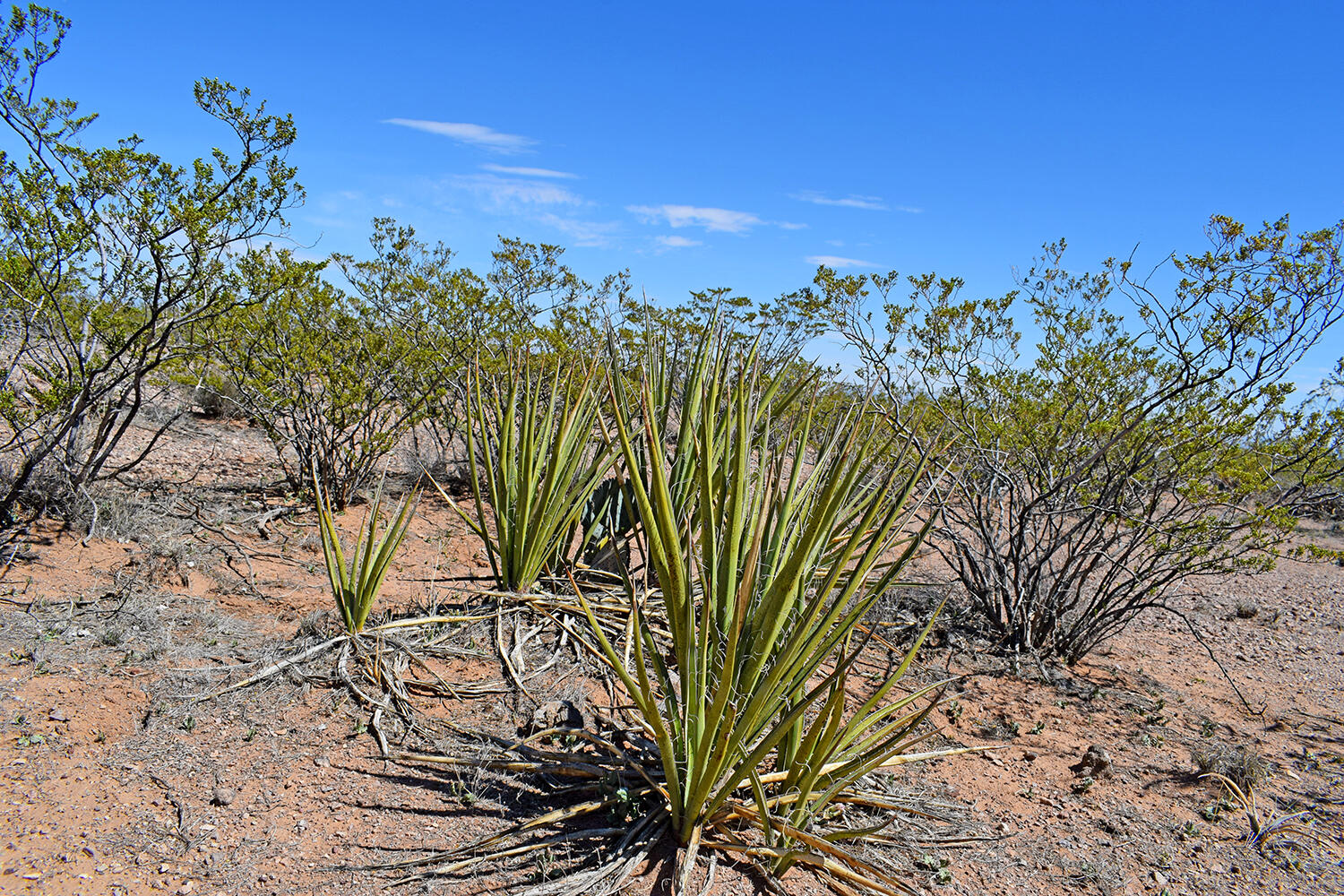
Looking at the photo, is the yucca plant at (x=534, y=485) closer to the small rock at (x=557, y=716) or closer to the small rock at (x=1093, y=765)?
the small rock at (x=557, y=716)

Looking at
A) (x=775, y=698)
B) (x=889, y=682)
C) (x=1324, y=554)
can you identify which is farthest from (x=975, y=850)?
(x=1324, y=554)

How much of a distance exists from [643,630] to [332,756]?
1.24 m

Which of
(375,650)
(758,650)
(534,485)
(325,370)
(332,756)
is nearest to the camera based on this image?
(758,650)

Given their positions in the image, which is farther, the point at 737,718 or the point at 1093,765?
the point at 1093,765

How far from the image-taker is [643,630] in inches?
110

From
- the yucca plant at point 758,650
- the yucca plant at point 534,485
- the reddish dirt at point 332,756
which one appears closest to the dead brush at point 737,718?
the yucca plant at point 758,650

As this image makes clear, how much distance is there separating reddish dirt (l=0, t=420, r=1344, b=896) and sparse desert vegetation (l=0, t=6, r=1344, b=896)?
2 centimetres

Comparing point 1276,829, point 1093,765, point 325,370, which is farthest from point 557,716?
point 325,370

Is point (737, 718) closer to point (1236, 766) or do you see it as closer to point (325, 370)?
point (1236, 766)

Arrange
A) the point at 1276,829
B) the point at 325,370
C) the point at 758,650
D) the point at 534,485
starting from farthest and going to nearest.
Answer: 1. the point at 325,370
2. the point at 534,485
3. the point at 1276,829
4. the point at 758,650

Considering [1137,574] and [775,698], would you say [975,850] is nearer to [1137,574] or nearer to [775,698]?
[775,698]

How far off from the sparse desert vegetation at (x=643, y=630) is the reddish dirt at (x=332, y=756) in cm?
2

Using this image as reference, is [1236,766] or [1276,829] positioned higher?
[1236,766]

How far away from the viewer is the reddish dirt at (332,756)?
2.29 metres
